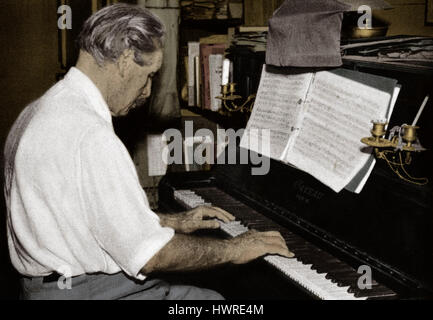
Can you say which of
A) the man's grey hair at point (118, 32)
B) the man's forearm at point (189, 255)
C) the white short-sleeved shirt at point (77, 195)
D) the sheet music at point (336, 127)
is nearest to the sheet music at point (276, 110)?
the sheet music at point (336, 127)

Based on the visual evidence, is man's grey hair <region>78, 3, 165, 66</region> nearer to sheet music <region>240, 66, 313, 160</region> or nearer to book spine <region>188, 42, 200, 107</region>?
sheet music <region>240, 66, 313, 160</region>

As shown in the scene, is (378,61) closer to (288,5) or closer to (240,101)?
(288,5)

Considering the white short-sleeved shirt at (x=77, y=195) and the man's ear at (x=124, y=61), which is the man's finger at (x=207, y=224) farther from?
the man's ear at (x=124, y=61)

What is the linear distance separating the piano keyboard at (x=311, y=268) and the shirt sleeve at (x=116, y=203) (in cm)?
48

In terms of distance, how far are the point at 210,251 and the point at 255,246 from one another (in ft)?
0.58

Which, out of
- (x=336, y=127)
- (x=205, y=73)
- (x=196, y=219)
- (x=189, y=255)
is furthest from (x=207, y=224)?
(x=205, y=73)

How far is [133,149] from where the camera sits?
3678mm

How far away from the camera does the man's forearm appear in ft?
5.29

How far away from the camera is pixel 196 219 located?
2.28 m

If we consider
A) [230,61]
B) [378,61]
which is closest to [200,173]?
[230,61]

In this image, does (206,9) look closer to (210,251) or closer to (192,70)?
(192,70)

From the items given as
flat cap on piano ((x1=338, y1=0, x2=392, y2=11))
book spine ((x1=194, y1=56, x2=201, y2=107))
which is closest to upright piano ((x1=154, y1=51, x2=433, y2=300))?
flat cap on piano ((x1=338, y1=0, x2=392, y2=11))

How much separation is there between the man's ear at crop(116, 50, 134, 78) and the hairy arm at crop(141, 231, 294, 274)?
56 centimetres

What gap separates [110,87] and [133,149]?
1919 millimetres
